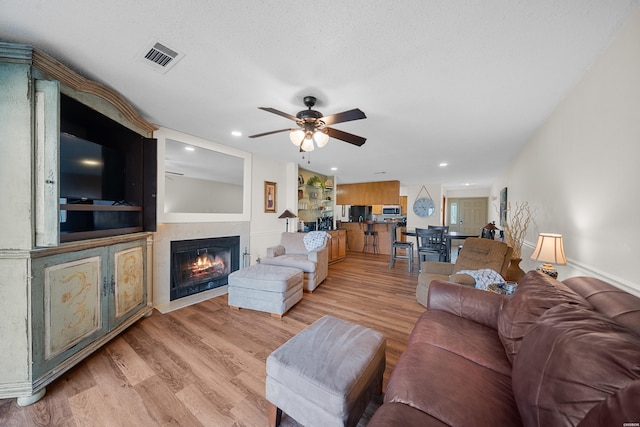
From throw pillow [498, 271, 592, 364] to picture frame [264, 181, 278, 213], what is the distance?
3787 millimetres

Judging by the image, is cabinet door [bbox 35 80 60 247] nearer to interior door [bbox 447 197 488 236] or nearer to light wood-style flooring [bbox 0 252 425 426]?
light wood-style flooring [bbox 0 252 425 426]

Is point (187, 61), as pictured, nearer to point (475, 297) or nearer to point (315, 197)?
point (475, 297)

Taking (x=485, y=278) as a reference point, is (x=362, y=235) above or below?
below

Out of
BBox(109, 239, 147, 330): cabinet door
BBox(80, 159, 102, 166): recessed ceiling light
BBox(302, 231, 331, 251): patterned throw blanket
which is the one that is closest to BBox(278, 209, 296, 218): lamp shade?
BBox(302, 231, 331, 251): patterned throw blanket

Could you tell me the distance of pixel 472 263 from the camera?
2.62 meters

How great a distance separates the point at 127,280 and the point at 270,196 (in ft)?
8.51

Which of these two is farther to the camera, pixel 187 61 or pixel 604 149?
pixel 187 61

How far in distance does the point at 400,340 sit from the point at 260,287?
63.5 inches

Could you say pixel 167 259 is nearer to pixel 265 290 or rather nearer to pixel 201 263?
pixel 201 263

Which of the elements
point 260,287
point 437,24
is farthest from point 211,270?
point 437,24

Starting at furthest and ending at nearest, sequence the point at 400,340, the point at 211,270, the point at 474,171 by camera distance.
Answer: the point at 474,171
the point at 211,270
the point at 400,340

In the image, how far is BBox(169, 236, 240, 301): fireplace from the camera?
3.07 meters

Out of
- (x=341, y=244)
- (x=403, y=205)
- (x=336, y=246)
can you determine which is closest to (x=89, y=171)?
(x=336, y=246)

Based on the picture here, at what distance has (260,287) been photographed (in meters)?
2.62
